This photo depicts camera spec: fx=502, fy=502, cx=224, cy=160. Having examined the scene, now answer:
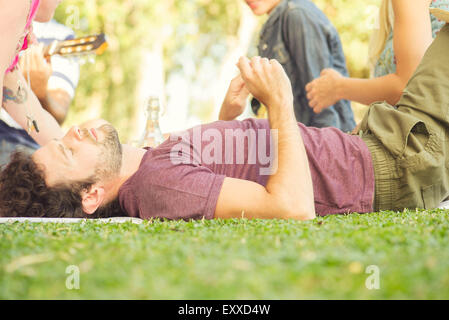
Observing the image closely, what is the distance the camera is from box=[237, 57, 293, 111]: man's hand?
1779mm

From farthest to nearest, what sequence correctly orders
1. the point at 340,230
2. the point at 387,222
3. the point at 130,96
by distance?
the point at 130,96 < the point at 387,222 < the point at 340,230

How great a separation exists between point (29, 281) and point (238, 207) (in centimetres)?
90

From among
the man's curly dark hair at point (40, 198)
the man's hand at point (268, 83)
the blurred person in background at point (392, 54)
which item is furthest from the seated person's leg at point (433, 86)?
the man's curly dark hair at point (40, 198)

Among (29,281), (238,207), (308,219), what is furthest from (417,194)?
(29,281)

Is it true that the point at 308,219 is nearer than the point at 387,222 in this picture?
No

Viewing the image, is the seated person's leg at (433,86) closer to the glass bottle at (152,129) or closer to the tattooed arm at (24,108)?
the glass bottle at (152,129)

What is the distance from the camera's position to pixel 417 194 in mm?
1851

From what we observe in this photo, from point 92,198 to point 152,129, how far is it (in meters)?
1.10

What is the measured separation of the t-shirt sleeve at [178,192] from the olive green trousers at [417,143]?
67cm

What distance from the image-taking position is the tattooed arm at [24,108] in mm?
2574

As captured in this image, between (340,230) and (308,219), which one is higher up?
(340,230)

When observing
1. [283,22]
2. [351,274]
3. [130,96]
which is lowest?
[130,96]

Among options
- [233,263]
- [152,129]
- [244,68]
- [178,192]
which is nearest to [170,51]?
[152,129]
